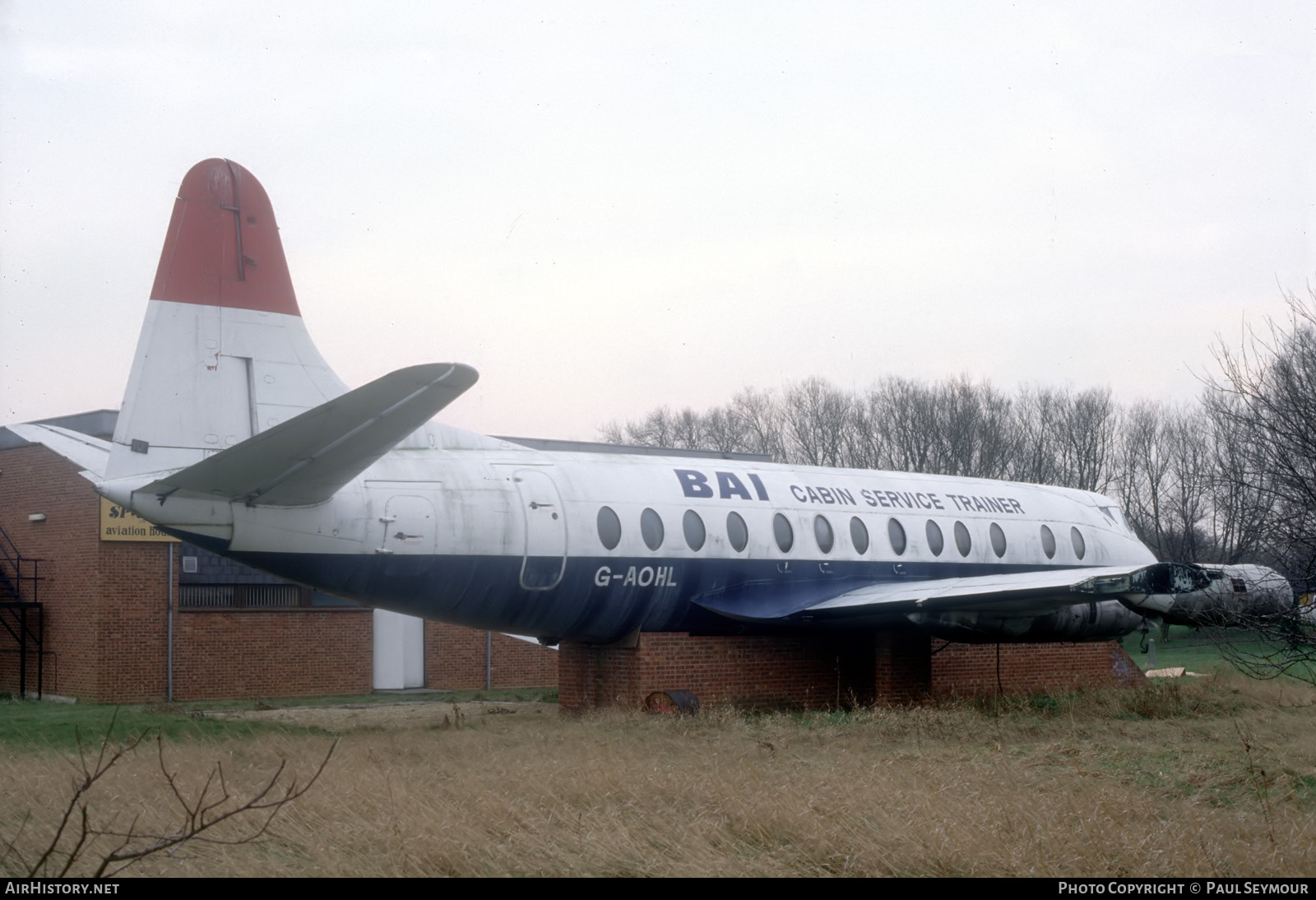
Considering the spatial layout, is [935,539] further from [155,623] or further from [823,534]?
[155,623]

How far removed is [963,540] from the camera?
21828 millimetres

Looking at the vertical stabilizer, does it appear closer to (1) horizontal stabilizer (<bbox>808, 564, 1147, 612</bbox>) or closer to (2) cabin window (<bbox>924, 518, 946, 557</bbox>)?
(1) horizontal stabilizer (<bbox>808, 564, 1147, 612</bbox>)

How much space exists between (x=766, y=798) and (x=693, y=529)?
8.70 meters

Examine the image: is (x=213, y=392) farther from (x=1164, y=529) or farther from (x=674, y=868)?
(x=1164, y=529)

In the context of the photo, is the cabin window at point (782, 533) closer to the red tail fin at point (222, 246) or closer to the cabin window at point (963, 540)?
the cabin window at point (963, 540)

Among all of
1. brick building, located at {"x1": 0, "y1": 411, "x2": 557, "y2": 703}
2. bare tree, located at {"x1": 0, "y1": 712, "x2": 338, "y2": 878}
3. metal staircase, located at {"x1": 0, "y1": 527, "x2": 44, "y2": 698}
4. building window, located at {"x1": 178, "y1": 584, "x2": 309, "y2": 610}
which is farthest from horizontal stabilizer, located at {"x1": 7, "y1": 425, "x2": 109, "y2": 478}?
metal staircase, located at {"x1": 0, "y1": 527, "x2": 44, "y2": 698}

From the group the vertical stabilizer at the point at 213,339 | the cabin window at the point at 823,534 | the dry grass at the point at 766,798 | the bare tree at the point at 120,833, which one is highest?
the vertical stabilizer at the point at 213,339

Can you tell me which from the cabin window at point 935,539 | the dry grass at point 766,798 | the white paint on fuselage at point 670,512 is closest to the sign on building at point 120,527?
the dry grass at point 766,798

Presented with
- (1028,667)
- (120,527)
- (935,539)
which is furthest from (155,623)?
(1028,667)

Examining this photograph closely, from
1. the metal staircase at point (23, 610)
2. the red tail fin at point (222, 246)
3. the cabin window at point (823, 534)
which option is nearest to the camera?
the red tail fin at point (222, 246)

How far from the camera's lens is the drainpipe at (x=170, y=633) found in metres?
26.3

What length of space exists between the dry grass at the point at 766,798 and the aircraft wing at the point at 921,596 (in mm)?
1857

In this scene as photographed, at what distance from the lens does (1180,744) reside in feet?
47.5

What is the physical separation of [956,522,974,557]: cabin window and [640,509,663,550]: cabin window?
6.50 metres
